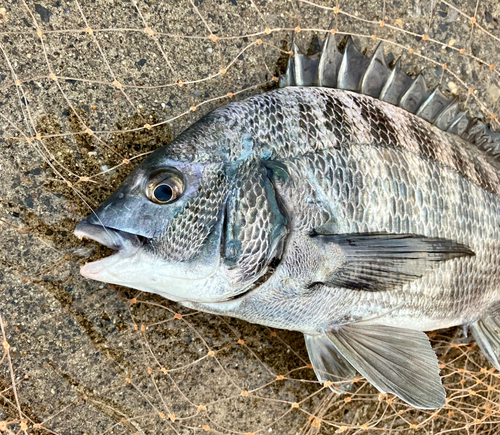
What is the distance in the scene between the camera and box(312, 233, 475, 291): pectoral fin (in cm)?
138

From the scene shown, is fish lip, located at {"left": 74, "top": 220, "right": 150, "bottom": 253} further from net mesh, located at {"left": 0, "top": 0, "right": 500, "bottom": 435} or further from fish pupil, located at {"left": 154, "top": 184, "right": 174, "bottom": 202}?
net mesh, located at {"left": 0, "top": 0, "right": 500, "bottom": 435}

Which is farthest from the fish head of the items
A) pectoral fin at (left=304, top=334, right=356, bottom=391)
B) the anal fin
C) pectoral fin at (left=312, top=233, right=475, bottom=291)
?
the anal fin

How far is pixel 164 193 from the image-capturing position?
1.30 m

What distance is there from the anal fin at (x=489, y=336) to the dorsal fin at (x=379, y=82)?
86cm

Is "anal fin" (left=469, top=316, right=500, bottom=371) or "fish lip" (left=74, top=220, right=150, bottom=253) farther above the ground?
"fish lip" (left=74, top=220, right=150, bottom=253)

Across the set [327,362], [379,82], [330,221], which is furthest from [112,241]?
[379,82]

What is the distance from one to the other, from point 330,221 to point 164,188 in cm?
62

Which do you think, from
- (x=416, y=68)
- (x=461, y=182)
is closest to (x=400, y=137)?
(x=461, y=182)

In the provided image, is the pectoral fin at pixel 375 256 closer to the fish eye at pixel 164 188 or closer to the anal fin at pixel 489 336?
the fish eye at pixel 164 188

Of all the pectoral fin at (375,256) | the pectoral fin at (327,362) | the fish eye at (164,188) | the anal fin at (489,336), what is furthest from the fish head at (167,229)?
the anal fin at (489,336)

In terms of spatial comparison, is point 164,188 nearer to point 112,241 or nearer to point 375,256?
point 112,241

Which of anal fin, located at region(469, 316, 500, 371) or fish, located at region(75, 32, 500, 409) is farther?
anal fin, located at region(469, 316, 500, 371)

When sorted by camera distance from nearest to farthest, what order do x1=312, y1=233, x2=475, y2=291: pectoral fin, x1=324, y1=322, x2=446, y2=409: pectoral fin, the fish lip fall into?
the fish lip, x1=312, y1=233, x2=475, y2=291: pectoral fin, x1=324, y1=322, x2=446, y2=409: pectoral fin

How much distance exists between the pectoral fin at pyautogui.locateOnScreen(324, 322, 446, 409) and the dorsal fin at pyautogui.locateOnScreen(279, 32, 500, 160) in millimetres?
1031
